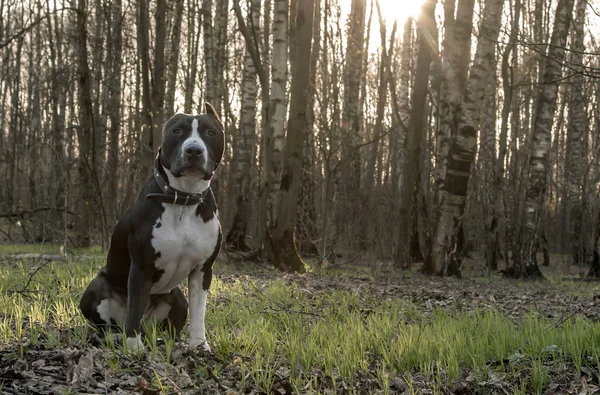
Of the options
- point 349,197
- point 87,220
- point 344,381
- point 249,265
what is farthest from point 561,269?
Answer: point 344,381

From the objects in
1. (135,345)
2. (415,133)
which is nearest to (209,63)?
(415,133)

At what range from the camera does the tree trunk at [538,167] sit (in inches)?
502

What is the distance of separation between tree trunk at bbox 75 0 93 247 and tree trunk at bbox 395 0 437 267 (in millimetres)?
6191

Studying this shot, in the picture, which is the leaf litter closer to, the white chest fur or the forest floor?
the forest floor

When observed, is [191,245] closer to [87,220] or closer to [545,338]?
[545,338]

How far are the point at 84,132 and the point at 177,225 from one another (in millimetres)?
9394

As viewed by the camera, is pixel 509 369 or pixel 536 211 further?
pixel 536 211

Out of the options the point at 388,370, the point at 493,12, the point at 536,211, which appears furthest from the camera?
the point at 536,211

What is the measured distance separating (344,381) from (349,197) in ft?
38.1

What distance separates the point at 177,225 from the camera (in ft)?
13.3

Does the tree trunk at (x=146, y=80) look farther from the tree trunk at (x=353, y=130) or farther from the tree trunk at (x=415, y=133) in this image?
the tree trunk at (x=415, y=133)

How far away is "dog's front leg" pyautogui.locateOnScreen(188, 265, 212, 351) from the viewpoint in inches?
168

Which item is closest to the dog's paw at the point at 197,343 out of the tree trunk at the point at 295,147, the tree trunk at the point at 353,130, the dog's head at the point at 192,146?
Answer: the dog's head at the point at 192,146

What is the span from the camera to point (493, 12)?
11562 mm
